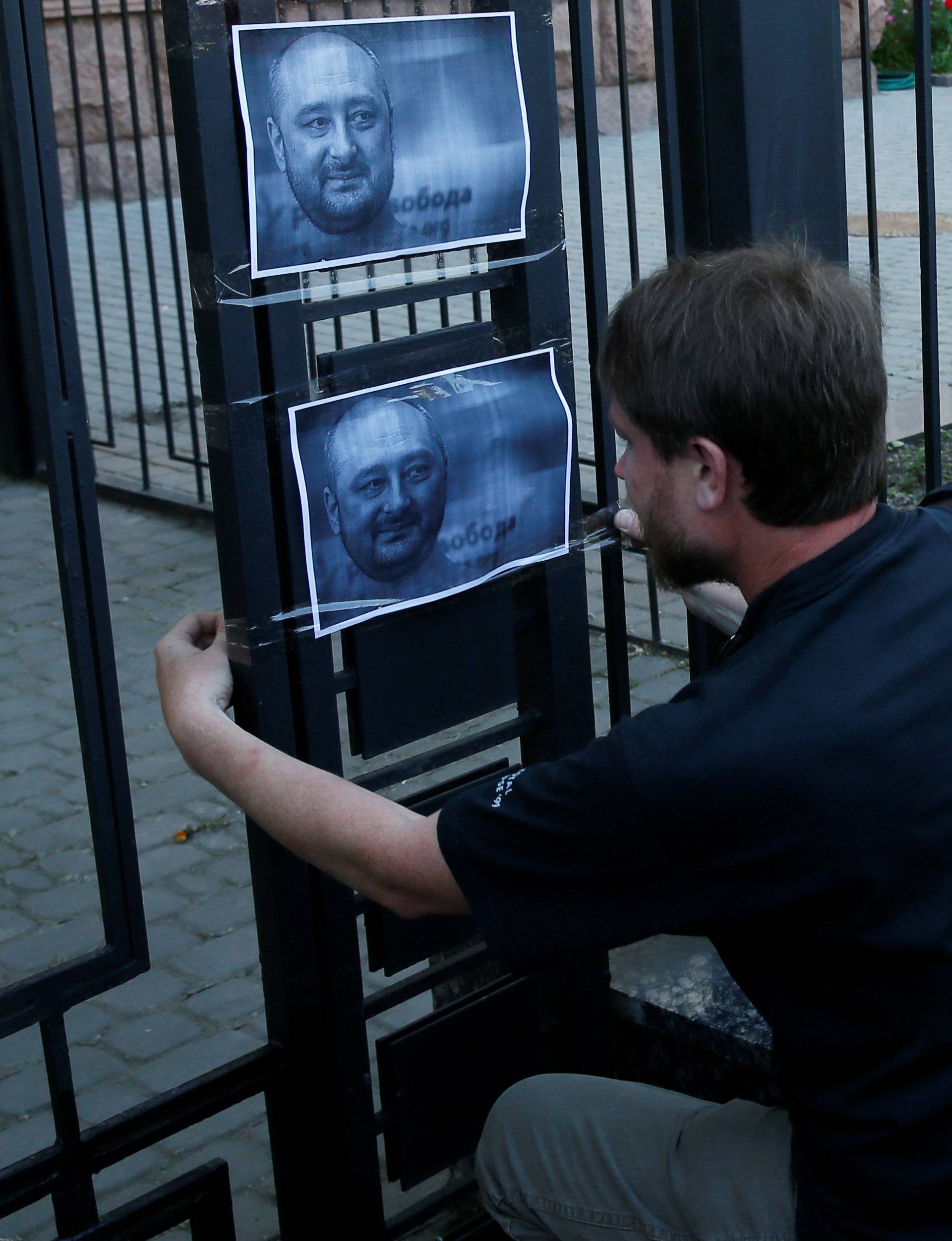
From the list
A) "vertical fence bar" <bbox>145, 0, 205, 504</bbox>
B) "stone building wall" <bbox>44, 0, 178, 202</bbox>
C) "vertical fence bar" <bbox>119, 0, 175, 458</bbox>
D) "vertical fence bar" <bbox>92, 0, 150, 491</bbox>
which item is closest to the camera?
"vertical fence bar" <bbox>145, 0, 205, 504</bbox>

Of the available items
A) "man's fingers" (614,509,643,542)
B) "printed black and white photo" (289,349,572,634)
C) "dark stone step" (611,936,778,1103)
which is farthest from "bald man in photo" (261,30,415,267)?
"dark stone step" (611,936,778,1103)

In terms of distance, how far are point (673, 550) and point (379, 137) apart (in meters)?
0.58

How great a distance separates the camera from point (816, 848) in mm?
1519

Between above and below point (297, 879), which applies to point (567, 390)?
above

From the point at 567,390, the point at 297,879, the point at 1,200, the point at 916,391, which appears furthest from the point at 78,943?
the point at 916,391

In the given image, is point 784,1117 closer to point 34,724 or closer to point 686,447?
point 686,447

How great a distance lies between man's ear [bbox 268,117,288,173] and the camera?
5.65ft

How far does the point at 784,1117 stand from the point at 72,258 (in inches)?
383

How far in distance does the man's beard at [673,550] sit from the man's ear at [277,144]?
0.55 m

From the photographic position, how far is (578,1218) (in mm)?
1971

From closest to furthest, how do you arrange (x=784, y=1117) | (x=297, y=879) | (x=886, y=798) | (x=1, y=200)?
(x=886, y=798) < (x=784, y=1117) < (x=297, y=879) < (x=1, y=200)

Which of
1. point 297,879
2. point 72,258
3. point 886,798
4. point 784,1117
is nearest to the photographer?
point 886,798

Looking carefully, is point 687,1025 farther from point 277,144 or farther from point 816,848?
point 277,144

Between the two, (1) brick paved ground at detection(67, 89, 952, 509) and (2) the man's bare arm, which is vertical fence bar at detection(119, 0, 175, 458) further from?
(2) the man's bare arm
